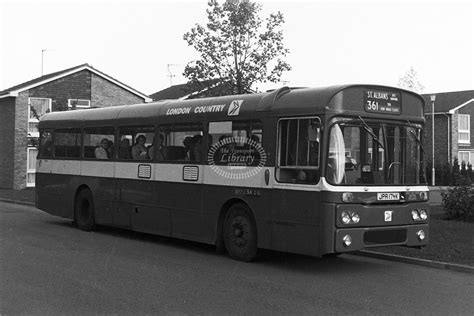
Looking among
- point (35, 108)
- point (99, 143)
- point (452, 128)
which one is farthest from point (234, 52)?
point (452, 128)

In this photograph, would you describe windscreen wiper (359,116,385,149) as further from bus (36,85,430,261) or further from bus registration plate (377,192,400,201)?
bus registration plate (377,192,400,201)

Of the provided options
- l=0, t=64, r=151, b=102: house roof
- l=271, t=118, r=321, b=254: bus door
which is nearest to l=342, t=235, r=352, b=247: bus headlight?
l=271, t=118, r=321, b=254: bus door

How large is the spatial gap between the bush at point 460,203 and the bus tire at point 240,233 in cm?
708

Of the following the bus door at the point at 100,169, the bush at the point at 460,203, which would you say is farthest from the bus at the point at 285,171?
the bush at the point at 460,203

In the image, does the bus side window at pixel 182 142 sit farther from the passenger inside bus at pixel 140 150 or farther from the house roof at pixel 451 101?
the house roof at pixel 451 101

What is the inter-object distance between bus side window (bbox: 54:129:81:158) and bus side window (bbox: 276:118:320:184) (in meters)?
6.90

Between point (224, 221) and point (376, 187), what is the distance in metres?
2.89

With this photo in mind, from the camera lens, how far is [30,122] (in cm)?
3291

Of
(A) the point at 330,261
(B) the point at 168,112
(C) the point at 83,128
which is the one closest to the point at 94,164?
(C) the point at 83,128

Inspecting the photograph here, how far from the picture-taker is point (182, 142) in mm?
11125

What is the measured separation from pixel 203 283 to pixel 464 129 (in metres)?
46.1

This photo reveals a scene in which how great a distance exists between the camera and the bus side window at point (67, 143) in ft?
46.7

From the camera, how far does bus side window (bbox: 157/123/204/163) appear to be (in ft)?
35.2

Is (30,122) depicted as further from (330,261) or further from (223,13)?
(330,261)
